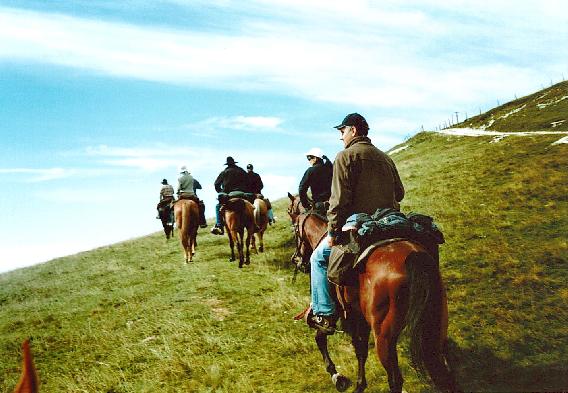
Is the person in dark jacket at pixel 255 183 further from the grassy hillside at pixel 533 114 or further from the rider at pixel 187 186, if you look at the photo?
the grassy hillside at pixel 533 114

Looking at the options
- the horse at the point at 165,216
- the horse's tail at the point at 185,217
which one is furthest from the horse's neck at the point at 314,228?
the horse at the point at 165,216

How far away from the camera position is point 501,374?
5.91 metres

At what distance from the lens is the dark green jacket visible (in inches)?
212

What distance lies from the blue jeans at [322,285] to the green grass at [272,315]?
1.15 meters

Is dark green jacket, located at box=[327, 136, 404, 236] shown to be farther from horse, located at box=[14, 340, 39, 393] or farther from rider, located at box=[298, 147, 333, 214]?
horse, located at box=[14, 340, 39, 393]

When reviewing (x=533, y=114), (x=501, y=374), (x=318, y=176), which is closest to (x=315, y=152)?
(x=318, y=176)

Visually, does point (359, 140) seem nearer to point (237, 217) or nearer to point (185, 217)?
point (237, 217)

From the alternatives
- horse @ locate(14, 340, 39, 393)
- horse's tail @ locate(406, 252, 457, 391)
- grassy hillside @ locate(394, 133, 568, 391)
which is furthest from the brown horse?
horse @ locate(14, 340, 39, 393)

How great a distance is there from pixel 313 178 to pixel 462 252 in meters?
4.81

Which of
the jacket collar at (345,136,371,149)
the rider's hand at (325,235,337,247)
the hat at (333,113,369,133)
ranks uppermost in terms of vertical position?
the hat at (333,113,369,133)

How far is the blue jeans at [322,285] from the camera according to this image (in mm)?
6027

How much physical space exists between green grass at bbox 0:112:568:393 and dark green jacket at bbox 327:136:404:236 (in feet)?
8.30

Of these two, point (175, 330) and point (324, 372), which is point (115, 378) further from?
point (324, 372)

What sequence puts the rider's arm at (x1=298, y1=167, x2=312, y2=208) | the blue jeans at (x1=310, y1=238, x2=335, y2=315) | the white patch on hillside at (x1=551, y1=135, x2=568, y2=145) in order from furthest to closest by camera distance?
1. the white patch on hillside at (x1=551, y1=135, x2=568, y2=145)
2. the rider's arm at (x1=298, y1=167, x2=312, y2=208)
3. the blue jeans at (x1=310, y1=238, x2=335, y2=315)
